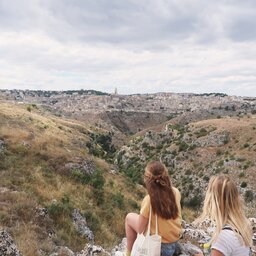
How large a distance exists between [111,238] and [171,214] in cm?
767

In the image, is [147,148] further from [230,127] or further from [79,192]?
[79,192]

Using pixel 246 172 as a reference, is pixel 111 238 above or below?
above

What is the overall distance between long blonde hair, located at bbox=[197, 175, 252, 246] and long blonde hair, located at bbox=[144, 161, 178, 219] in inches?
49.9

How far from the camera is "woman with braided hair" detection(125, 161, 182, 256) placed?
18.2 ft

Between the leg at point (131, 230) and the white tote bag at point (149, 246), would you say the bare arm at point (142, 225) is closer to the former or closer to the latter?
the white tote bag at point (149, 246)

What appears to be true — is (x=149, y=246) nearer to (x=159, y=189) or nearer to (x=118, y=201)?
(x=159, y=189)

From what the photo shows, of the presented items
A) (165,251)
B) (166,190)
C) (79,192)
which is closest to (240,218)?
(166,190)

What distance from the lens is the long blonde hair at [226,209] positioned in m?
4.11

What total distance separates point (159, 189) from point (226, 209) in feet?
4.92

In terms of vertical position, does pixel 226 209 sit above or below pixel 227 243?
above

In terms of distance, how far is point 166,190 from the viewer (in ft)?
18.5

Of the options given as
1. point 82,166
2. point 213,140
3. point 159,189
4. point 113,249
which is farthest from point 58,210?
point 213,140

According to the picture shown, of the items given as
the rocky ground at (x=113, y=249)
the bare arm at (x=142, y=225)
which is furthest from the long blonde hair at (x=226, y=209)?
the rocky ground at (x=113, y=249)

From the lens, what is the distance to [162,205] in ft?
18.5
